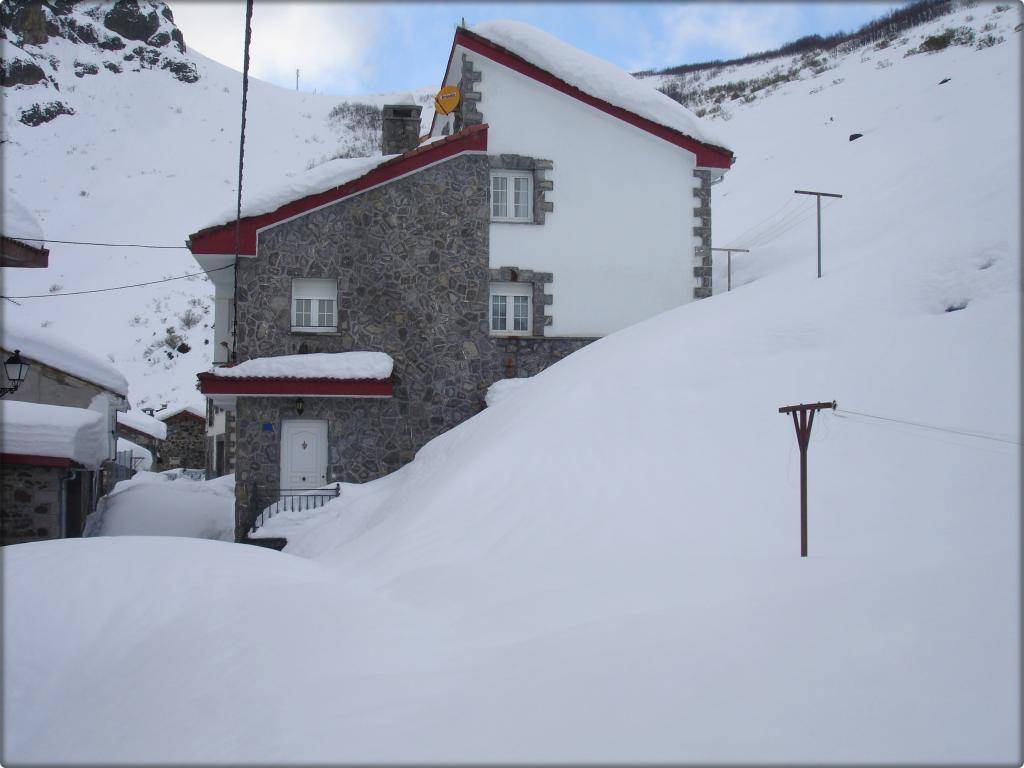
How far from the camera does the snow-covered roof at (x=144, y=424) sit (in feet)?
104

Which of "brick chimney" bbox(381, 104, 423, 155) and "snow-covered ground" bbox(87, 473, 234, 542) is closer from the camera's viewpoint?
"brick chimney" bbox(381, 104, 423, 155)

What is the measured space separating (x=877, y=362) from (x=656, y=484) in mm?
3428

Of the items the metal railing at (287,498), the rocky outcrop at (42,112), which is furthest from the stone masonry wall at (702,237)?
the rocky outcrop at (42,112)

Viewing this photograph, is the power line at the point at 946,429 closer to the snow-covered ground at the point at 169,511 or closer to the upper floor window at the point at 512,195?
the upper floor window at the point at 512,195

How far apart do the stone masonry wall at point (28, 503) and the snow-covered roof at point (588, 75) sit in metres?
11.8

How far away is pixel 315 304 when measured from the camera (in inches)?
585

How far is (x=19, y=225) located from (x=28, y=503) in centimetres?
627

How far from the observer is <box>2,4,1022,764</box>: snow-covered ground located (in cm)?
413

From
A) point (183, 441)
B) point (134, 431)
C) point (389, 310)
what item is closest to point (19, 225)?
point (389, 310)

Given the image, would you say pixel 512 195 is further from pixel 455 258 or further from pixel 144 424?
pixel 144 424

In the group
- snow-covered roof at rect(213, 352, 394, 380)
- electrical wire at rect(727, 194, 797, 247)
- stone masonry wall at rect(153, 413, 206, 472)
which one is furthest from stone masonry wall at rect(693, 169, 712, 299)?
stone masonry wall at rect(153, 413, 206, 472)

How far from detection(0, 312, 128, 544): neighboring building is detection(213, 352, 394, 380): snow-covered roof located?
3180 mm

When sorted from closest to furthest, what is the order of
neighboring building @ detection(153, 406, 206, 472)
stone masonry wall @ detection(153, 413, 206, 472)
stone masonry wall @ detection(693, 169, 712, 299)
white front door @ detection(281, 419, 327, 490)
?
white front door @ detection(281, 419, 327, 490), stone masonry wall @ detection(693, 169, 712, 299), neighboring building @ detection(153, 406, 206, 472), stone masonry wall @ detection(153, 413, 206, 472)

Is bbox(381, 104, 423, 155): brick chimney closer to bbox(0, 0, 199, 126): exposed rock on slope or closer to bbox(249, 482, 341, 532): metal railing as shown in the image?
bbox(249, 482, 341, 532): metal railing
